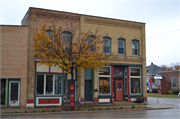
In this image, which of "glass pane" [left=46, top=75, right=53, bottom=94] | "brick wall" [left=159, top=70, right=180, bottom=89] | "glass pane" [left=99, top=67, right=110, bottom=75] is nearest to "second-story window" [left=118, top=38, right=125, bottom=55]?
"glass pane" [left=99, top=67, right=110, bottom=75]

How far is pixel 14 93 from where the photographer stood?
19656 mm

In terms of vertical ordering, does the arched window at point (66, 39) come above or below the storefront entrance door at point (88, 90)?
above

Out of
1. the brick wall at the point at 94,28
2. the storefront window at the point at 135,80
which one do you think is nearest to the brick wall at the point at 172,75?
the brick wall at the point at 94,28

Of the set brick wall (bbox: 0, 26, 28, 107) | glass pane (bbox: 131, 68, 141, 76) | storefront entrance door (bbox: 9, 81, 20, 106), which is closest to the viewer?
brick wall (bbox: 0, 26, 28, 107)

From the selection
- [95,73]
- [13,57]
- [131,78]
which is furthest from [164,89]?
[13,57]

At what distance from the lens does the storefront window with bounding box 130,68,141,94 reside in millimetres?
24311

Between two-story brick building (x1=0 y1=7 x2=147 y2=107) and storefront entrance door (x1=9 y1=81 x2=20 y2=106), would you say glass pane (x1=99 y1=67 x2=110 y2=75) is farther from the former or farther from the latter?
storefront entrance door (x1=9 y1=81 x2=20 y2=106)

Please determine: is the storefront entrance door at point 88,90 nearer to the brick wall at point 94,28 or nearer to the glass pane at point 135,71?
the brick wall at point 94,28

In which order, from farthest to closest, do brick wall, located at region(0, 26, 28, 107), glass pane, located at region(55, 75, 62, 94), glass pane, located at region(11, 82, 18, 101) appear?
glass pane, located at region(55, 75, 62, 94)
glass pane, located at region(11, 82, 18, 101)
brick wall, located at region(0, 26, 28, 107)

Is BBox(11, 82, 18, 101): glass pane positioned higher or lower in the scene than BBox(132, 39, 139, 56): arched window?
lower

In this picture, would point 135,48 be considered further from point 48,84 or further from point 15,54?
point 15,54

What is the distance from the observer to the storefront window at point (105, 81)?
22609 mm

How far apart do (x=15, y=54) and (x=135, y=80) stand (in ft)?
43.3

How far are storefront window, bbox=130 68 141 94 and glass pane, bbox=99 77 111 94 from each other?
297 cm
